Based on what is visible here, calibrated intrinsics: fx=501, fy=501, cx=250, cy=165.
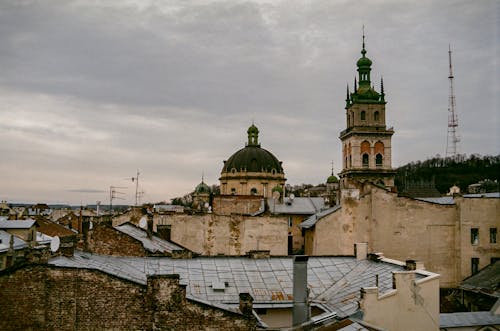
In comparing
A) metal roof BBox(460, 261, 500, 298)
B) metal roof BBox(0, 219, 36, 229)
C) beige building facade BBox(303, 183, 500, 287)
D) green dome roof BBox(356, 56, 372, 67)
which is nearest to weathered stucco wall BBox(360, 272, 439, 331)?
metal roof BBox(460, 261, 500, 298)

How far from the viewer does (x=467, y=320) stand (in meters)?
24.3

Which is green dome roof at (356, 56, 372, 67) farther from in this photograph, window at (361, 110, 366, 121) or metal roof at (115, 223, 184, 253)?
metal roof at (115, 223, 184, 253)

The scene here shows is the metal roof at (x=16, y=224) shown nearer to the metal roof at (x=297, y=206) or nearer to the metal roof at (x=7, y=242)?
the metal roof at (x=7, y=242)

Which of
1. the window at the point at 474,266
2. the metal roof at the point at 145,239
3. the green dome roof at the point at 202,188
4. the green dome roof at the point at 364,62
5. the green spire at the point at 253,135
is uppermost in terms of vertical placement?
the green dome roof at the point at 364,62

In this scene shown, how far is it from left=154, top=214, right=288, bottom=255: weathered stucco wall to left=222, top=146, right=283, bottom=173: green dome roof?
53.3m

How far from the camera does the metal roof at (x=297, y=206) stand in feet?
196

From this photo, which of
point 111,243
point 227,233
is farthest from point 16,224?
point 111,243

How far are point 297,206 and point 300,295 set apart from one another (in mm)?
44835

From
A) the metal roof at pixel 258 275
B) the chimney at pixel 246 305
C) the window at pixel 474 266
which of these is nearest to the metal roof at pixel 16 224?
the metal roof at pixel 258 275

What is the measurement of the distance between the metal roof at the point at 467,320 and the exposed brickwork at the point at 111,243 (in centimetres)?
1503

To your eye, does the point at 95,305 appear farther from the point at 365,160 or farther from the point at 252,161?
the point at 252,161

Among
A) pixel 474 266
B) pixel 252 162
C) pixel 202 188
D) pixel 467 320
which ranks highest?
pixel 252 162

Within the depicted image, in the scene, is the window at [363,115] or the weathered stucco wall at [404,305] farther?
the window at [363,115]

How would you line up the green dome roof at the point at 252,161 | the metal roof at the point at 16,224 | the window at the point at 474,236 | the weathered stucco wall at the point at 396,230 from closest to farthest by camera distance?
the weathered stucco wall at the point at 396,230, the window at the point at 474,236, the metal roof at the point at 16,224, the green dome roof at the point at 252,161
